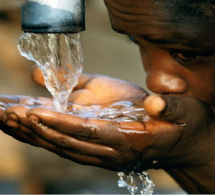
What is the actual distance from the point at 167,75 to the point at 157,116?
0.26 metres

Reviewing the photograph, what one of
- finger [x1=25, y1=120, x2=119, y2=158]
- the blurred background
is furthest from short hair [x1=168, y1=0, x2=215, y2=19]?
the blurred background

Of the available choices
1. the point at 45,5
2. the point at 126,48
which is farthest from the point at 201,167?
the point at 126,48

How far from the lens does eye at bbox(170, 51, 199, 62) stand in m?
1.73

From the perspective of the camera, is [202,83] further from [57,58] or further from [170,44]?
[57,58]

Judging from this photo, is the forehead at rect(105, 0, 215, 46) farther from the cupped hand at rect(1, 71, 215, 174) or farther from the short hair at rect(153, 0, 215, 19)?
the cupped hand at rect(1, 71, 215, 174)

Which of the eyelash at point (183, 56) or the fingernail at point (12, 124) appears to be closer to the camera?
the fingernail at point (12, 124)

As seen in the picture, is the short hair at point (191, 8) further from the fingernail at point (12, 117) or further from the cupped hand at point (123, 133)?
the fingernail at point (12, 117)

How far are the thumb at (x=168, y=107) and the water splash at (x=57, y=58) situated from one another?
44 centimetres

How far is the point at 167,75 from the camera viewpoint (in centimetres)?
178

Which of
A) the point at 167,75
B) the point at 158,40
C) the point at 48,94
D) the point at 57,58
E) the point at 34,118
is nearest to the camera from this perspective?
the point at 34,118

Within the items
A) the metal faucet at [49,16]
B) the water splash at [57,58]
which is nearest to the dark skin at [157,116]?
the metal faucet at [49,16]

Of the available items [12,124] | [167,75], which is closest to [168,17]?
[167,75]

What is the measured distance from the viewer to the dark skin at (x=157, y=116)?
157 centimetres

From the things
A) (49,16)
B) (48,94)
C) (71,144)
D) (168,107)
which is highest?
(49,16)
